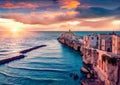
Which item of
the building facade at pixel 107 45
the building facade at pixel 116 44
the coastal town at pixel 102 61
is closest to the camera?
the coastal town at pixel 102 61

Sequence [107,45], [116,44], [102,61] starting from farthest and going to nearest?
[107,45], [116,44], [102,61]

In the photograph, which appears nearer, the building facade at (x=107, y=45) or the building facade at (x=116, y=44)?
the building facade at (x=116, y=44)

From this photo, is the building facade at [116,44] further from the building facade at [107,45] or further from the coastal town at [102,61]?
the building facade at [107,45]

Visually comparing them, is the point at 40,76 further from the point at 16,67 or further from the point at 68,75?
the point at 16,67

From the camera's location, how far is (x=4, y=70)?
204 feet

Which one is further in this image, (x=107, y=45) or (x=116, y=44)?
(x=107, y=45)

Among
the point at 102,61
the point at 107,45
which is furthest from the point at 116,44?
the point at 102,61

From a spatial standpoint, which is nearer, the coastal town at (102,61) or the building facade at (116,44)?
the coastal town at (102,61)

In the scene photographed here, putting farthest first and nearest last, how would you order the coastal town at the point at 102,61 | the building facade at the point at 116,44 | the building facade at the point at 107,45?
the building facade at the point at 107,45 < the building facade at the point at 116,44 < the coastal town at the point at 102,61

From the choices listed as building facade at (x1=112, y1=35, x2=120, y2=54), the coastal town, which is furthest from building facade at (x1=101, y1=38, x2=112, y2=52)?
building facade at (x1=112, y1=35, x2=120, y2=54)

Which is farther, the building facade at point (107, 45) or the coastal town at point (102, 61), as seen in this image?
the building facade at point (107, 45)

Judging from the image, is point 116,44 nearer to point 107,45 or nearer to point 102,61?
point 107,45

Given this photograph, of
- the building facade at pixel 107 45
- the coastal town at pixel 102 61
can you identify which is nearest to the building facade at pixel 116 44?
the coastal town at pixel 102 61

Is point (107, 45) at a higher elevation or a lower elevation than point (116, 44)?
lower
